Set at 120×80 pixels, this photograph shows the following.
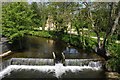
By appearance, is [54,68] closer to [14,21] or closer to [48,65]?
[48,65]

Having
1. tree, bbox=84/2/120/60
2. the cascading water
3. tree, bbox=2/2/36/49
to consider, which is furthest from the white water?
tree, bbox=2/2/36/49

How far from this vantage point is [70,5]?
22.2 meters

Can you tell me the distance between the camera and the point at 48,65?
1465cm

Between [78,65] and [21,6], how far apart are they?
7.70 meters

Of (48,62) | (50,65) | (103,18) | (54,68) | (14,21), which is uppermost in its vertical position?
→ (103,18)

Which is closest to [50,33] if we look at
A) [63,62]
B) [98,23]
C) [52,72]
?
[98,23]

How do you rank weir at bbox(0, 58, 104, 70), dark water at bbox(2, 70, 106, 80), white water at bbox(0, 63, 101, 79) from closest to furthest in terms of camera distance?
dark water at bbox(2, 70, 106, 80) → white water at bbox(0, 63, 101, 79) → weir at bbox(0, 58, 104, 70)

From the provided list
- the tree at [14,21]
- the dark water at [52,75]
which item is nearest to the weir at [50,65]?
the dark water at [52,75]

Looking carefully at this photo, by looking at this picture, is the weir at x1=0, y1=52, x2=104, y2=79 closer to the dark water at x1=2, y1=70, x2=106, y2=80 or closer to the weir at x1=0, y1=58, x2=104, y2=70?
the weir at x1=0, y1=58, x2=104, y2=70

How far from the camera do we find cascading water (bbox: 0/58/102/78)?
1380 cm

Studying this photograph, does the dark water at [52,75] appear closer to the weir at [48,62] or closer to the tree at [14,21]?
the weir at [48,62]

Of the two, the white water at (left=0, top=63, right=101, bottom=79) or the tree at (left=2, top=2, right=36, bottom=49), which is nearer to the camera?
the white water at (left=0, top=63, right=101, bottom=79)

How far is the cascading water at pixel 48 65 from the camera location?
13.8 m

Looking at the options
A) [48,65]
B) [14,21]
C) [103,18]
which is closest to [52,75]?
[48,65]
